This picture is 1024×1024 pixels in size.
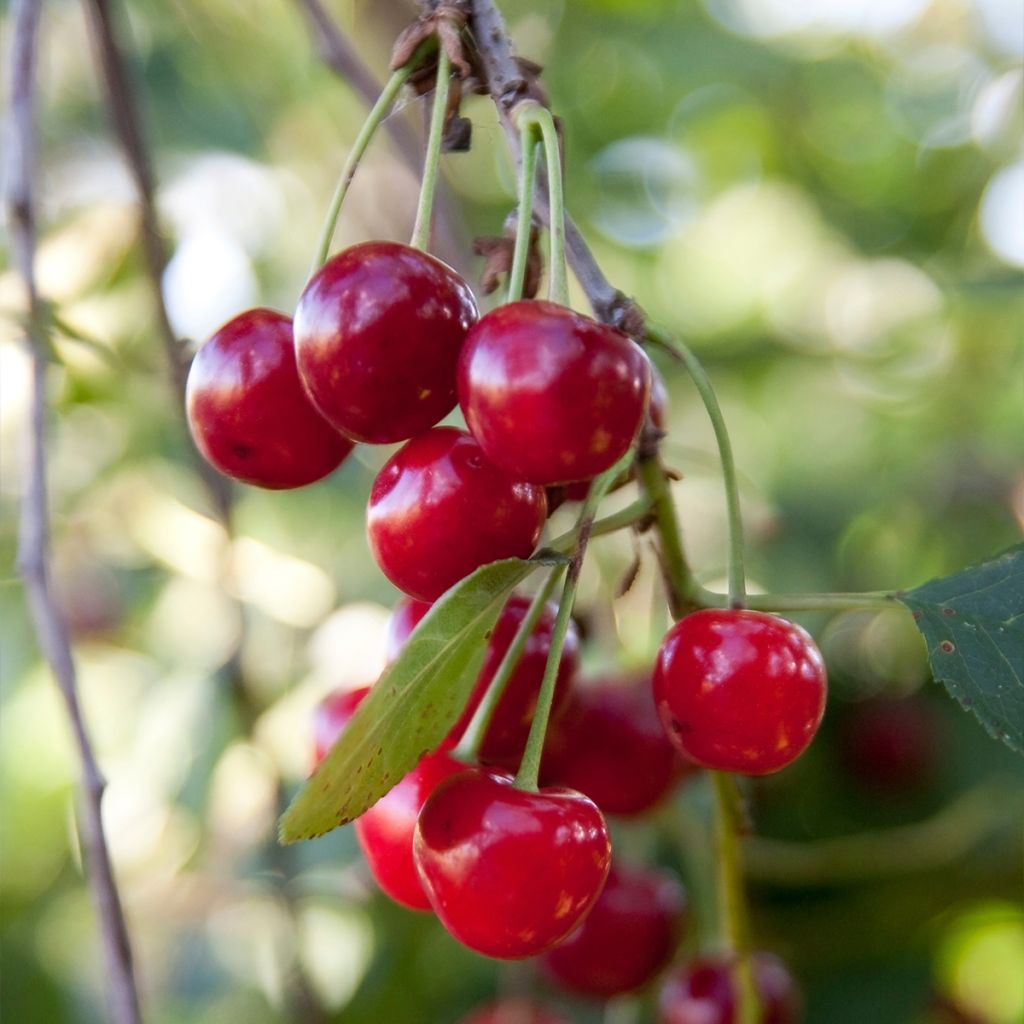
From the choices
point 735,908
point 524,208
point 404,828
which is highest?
point 524,208

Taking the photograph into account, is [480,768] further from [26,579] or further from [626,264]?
[626,264]

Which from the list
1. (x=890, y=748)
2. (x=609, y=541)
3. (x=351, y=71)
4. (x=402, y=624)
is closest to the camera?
(x=402, y=624)

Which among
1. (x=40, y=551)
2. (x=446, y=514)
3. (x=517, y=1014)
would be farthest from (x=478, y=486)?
(x=517, y=1014)

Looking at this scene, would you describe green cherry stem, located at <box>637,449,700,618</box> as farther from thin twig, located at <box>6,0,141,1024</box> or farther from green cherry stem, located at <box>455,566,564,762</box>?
thin twig, located at <box>6,0,141,1024</box>

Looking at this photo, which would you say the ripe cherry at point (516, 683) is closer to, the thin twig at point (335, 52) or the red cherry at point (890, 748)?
the thin twig at point (335, 52)

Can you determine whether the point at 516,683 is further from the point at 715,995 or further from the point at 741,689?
the point at 715,995

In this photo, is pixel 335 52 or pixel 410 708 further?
pixel 335 52

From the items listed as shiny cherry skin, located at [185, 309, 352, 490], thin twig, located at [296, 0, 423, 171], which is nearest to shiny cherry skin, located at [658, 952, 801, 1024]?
shiny cherry skin, located at [185, 309, 352, 490]
